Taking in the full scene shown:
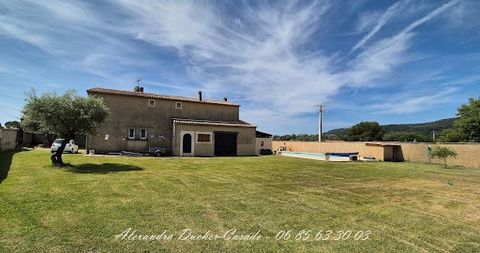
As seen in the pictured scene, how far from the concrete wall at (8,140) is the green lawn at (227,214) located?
16705mm

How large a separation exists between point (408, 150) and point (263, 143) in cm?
1585

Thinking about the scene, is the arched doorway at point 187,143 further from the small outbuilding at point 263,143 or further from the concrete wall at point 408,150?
the concrete wall at point 408,150

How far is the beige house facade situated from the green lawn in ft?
52.0

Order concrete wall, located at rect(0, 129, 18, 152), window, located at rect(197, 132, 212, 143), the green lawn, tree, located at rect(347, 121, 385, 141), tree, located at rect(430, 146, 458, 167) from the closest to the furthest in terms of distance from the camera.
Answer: the green lawn, tree, located at rect(430, 146, 458, 167), concrete wall, located at rect(0, 129, 18, 152), window, located at rect(197, 132, 212, 143), tree, located at rect(347, 121, 385, 141)

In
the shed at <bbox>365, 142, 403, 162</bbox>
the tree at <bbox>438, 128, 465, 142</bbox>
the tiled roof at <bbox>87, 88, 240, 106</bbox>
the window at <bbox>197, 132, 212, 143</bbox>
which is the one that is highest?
the tiled roof at <bbox>87, 88, 240, 106</bbox>

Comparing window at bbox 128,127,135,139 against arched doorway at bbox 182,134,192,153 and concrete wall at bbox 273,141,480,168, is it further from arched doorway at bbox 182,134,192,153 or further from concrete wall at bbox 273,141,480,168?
concrete wall at bbox 273,141,480,168

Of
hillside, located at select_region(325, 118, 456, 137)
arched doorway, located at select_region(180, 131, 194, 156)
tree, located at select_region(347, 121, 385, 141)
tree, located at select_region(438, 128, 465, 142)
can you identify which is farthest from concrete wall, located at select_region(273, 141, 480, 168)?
hillside, located at select_region(325, 118, 456, 137)

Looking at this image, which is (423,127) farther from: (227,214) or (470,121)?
(227,214)

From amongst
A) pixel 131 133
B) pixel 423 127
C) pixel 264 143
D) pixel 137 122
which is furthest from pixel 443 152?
pixel 423 127

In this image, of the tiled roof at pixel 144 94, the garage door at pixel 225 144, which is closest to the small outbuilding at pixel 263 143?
the garage door at pixel 225 144

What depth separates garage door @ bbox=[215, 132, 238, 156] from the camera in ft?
104

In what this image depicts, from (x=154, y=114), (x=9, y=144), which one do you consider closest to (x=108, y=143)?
(x=154, y=114)

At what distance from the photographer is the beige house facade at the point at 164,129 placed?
28.7 m

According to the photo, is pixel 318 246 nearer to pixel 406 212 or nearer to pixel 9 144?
pixel 406 212
